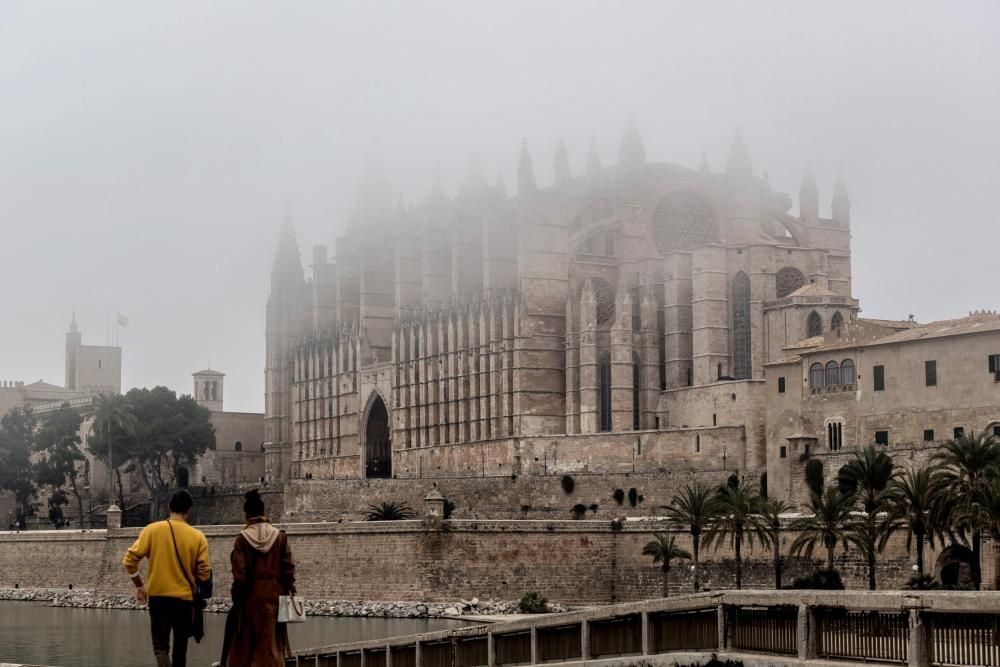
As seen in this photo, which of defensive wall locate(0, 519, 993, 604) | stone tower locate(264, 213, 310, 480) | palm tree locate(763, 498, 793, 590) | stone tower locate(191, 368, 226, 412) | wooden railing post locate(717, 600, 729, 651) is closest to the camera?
wooden railing post locate(717, 600, 729, 651)

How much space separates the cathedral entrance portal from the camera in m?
88.4

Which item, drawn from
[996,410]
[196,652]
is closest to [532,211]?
[996,410]

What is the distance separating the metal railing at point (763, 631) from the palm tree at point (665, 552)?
3045 cm

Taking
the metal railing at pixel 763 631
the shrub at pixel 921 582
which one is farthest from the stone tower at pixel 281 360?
the metal railing at pixel 763 631

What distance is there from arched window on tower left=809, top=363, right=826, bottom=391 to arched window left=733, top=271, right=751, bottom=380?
1195cm

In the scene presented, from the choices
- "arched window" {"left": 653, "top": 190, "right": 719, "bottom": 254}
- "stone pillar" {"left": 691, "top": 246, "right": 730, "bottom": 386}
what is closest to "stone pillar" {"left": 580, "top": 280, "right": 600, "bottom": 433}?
Answer: "stone pillar" {"left": 691, "top": 246, "right": 730, "bottom": 386}

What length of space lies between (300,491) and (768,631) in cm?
6234

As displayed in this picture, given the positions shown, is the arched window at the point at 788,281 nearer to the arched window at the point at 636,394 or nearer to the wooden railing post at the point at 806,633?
the arched window at the point at 636,394

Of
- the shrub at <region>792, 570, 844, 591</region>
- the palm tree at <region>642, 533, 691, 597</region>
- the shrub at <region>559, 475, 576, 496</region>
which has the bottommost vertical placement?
the shrub at <region>792, 570, 844, 591</region>

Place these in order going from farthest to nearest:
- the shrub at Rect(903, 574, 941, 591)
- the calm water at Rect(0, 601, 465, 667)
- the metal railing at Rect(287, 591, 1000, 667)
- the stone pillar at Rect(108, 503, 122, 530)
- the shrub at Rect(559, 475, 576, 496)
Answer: the stone pillar at Rect(108, 503, 122, 530) → the shrub at Rect(559, 475, 576, 496) → the calm water at Rect(0, 601, 465, 667) → the shrub at Rect(903, 574, 941, 591) → the metal railing at Rect(287, 591, 1000, 667)

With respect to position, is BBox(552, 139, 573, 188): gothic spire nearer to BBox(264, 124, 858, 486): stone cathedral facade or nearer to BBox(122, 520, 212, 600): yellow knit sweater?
BBox(264, 124, 858, 486): stone cathedral facade

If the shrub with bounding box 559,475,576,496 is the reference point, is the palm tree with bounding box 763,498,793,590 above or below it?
below

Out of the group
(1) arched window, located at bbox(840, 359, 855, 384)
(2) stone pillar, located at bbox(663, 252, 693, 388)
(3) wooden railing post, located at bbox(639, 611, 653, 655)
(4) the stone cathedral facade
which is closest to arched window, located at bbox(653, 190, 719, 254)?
(4) the stone cathedral facade

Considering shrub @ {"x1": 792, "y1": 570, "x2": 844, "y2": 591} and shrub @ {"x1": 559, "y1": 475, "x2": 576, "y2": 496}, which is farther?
shrub @ {"x1": 559, "y1": 475, "x2": 576, "y2": 496}
